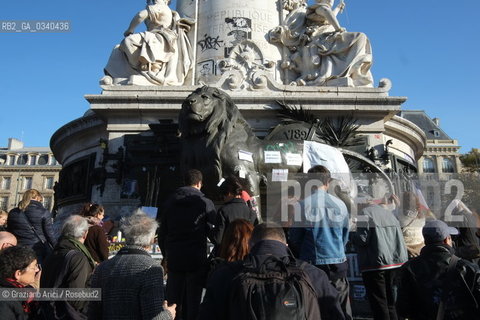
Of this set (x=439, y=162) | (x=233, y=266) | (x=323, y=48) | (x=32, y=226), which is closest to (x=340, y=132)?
(x=323, y=48)

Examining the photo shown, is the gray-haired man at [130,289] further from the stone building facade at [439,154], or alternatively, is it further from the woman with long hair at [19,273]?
the stone building facade at [439,154]

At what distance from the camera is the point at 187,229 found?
4.52 m

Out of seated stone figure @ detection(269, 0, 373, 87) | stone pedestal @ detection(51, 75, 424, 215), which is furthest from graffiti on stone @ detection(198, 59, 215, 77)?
seated stone figure @ detection(269, 0, 373, 87)

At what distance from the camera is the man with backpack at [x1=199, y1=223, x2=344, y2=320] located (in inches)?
85.7

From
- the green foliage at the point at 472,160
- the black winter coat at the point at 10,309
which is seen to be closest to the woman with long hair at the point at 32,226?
the black winter coat at the point at 10,309

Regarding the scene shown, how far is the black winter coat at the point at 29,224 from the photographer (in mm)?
5645

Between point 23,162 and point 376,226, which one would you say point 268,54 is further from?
point 23,162

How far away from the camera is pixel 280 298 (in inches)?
85.6

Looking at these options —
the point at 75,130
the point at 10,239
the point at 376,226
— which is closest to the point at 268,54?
the point at 75,130

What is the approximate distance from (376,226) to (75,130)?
405 inches

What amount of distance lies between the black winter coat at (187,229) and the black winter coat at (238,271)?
1.88 m

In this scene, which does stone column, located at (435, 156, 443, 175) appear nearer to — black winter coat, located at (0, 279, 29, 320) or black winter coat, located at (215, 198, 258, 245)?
black winter coat, located at (215, 198, 258, 245)

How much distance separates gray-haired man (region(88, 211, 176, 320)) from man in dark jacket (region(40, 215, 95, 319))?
0.46 m

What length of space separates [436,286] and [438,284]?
0.9 inches
